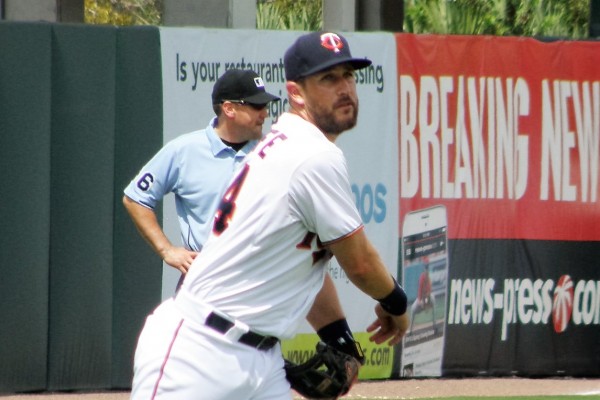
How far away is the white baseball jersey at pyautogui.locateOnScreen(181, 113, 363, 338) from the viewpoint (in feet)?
12.2

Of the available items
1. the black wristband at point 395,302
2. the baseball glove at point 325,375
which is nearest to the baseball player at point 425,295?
the baseball glove at point 325,375

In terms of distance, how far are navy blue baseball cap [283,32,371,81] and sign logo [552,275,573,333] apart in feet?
21.3

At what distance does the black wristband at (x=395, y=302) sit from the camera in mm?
3920

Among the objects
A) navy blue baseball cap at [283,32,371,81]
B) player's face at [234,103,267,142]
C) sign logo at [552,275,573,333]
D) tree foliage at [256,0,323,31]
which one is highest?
tree foliage at [256,0,323,31]

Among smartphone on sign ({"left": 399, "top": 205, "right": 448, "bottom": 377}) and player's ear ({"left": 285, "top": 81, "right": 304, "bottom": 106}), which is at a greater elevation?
player's ear ({"left": 285, "top": 81, "right": 304, "bottom": 106})

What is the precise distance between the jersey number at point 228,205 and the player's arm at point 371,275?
1.06 ft

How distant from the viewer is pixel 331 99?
385 cm

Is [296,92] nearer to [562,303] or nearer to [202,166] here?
[202,166]

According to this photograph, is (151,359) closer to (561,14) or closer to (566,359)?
(566,359)

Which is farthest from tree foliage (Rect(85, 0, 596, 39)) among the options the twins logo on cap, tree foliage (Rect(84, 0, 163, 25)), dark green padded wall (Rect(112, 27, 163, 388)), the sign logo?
the twins logo on cap

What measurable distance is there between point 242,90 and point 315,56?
2734 millimetres

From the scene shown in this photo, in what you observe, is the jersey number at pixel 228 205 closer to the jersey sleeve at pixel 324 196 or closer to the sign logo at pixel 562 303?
the jersey sleeve at pixel 324 196

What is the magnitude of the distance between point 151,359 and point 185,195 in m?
2.67

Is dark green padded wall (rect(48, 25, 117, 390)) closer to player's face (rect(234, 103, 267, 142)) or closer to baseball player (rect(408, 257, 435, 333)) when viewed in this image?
player's face (rect(234, 103, 267, 142))
